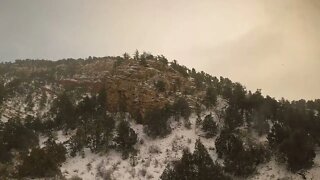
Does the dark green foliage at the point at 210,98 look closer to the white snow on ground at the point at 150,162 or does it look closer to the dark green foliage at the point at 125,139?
the white snow on ground at the point at 150,162

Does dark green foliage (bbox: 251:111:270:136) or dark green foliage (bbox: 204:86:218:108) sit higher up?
dark green foliage (bbox: 204:86:218:108)

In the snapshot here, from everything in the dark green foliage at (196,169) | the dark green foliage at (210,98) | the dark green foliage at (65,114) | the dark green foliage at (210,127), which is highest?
the dark green foliage at (210,98)

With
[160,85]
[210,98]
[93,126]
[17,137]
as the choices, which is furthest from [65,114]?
[210,98]

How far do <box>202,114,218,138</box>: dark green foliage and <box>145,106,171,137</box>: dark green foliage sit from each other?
13.0 ft

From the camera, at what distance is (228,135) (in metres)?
38.3

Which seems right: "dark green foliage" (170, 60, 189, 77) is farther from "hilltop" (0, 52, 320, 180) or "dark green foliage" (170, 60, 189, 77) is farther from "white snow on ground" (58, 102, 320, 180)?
"white snow on ground" (58, 102, 320, 180)

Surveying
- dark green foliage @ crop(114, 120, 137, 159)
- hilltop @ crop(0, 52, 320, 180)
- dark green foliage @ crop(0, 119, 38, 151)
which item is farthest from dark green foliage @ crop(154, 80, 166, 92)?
dark green foliage @ crop(0, 119, 38, 151)

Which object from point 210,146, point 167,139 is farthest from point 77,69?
point 210,146

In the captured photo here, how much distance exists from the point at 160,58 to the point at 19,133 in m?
23.9

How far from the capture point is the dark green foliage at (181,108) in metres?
46.7

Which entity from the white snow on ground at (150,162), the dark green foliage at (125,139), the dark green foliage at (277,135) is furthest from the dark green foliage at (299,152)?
the dark green foliage at (125,139)

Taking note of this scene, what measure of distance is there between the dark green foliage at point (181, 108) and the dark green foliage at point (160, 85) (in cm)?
395

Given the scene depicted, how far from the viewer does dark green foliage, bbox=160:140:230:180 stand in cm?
3334

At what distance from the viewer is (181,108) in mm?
47000
